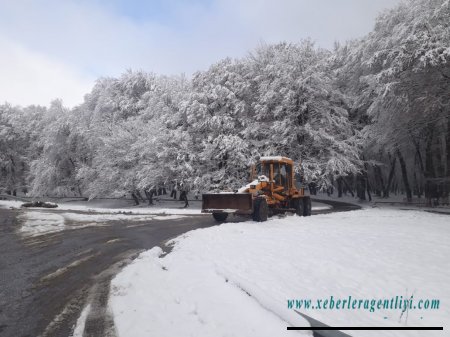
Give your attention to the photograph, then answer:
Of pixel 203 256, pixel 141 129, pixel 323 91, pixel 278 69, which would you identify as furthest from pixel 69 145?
pixel 203 256

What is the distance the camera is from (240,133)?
91.1 ft

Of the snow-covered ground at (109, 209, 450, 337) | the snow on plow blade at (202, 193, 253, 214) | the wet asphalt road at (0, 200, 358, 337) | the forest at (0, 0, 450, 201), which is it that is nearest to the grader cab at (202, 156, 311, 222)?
the snow on plow blade at (202, 193, 253, 214)

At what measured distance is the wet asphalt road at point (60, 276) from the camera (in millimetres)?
4305

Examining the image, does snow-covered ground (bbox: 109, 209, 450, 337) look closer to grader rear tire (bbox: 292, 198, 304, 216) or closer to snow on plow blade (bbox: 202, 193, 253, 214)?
snow on plow blade (bbox: 202, 193, 253, 214)

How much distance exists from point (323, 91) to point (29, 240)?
23.1m

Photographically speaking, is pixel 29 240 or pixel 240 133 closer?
pixel 29 240

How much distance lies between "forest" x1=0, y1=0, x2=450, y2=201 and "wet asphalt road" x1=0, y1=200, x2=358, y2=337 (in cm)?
1610

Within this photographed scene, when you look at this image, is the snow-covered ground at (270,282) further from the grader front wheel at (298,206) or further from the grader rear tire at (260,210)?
the grader front wheel at (298,206)

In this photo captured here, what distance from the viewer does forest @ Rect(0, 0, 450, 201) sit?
20.0m

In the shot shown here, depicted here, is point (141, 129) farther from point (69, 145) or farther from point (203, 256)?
point (203, 256)

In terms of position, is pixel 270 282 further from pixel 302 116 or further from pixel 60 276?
pixel 302 116

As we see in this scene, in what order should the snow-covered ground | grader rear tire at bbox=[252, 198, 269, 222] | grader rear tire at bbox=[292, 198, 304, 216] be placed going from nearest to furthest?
1. the snow-covered ground
2. grader rear tire at bbox=[252, 198, 269, 222]
3. grader rear tire at bbox=[292, 198, 304, 216]

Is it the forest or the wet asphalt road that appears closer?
the wet asphalt road

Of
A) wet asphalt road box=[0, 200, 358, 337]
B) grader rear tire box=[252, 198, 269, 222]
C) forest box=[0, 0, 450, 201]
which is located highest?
forest box=[0, 0, 450, 201]
